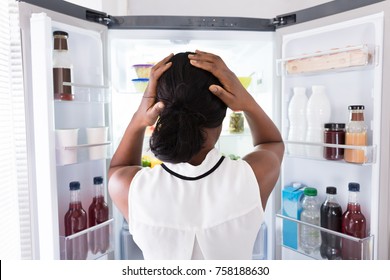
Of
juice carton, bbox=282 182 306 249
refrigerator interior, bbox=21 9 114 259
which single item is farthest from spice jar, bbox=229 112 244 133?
refrigerator interior, bbox=21 9 114 259

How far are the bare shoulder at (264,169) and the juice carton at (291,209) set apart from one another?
561 millimetres

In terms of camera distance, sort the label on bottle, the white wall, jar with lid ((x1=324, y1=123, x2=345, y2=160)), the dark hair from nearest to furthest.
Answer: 1. the dark hair
2. the label on bottle
3. jar with lid ((x1=324, y1=123, x2=345, y2=160))
4. the white wall

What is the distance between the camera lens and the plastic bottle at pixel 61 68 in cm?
106

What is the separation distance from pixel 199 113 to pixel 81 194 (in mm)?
789

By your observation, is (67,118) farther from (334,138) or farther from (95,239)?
(334,138)

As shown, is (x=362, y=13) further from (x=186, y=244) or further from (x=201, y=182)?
(x=186, y=244)

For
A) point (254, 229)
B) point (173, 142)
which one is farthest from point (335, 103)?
point (173, 142)

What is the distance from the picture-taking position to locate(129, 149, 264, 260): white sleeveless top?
70 cm

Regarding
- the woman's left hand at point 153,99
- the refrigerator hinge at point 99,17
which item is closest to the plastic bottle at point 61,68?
the refrigerator hinge at point 99,17

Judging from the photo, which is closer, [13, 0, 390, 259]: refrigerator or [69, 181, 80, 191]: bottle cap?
[13, 0, 390, 259]: refrigerator

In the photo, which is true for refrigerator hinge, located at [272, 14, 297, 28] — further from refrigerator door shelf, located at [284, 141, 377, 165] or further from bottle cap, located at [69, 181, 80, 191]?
bottle cap, located at [69, 181, 80, 191]

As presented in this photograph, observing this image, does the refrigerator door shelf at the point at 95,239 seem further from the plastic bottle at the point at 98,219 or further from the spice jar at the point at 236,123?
the spice jar at the point at 236,123

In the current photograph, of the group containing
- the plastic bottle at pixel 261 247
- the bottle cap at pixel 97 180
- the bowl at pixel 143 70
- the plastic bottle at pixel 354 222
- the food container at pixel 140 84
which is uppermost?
the bowl at pixel 143 70

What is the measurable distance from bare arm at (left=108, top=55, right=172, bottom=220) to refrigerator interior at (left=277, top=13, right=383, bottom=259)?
70cm
